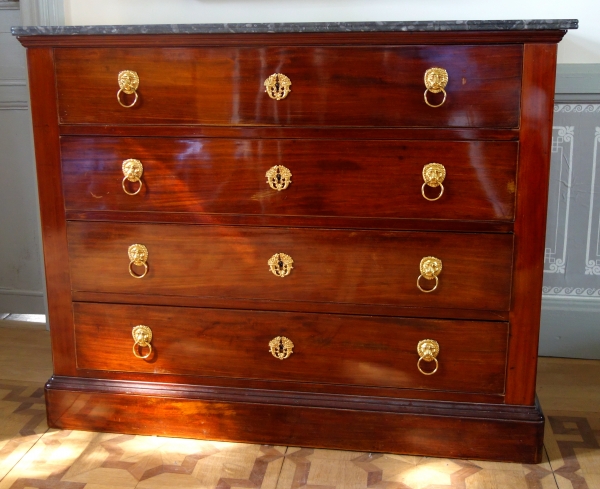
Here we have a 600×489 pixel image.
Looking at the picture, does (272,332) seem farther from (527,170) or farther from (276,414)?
(527,170)

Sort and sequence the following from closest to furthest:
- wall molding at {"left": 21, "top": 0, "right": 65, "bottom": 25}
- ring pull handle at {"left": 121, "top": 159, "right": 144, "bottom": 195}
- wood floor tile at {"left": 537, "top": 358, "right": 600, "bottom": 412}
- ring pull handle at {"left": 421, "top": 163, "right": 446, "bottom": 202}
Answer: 1. ring pull handle at {"left": 421, "top": 163, "right": 446, "bottom": 202}
2. ring pull handle at {"left": 121, "top": 159, "right": 144, "bottom": 195}
3. wood floor tile at {"left": 537, "top": 358, "right": 600, "bottom": 412}
4. wall molding at {"left": 21, "top": 0, "right": 65, "bottom": 25}

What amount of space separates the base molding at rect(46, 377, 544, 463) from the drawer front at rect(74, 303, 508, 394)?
5 cm

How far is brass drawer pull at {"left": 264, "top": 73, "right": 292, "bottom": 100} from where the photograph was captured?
1542mm

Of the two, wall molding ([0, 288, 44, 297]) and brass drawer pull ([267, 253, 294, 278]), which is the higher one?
brass drawer pull ([267, 253, 294, 278])

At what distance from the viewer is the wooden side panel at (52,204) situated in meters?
1.64

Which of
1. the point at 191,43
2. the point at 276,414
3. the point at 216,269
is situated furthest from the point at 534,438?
the point at 191,43

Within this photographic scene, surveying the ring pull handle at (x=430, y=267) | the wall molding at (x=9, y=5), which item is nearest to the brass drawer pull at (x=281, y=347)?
the ring pull handle at (x=430, y=267)

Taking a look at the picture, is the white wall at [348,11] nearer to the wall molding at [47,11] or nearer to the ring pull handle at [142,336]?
the wall molding at [47,11]

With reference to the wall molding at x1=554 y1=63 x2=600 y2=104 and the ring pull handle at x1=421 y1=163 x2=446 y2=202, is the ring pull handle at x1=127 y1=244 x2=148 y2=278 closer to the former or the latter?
the ring pull handle at x1=421 y1=163 x2=446 y2=202

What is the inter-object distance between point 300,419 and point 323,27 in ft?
3.14

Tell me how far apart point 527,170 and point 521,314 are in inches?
13.5

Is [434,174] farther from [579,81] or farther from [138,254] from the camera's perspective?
[579,81]

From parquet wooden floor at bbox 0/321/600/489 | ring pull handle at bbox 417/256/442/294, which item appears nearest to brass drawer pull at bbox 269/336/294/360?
parquet wooden floor at bbox 0/321/600/489

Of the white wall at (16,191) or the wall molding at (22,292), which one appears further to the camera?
the wall molding at (22,292)
